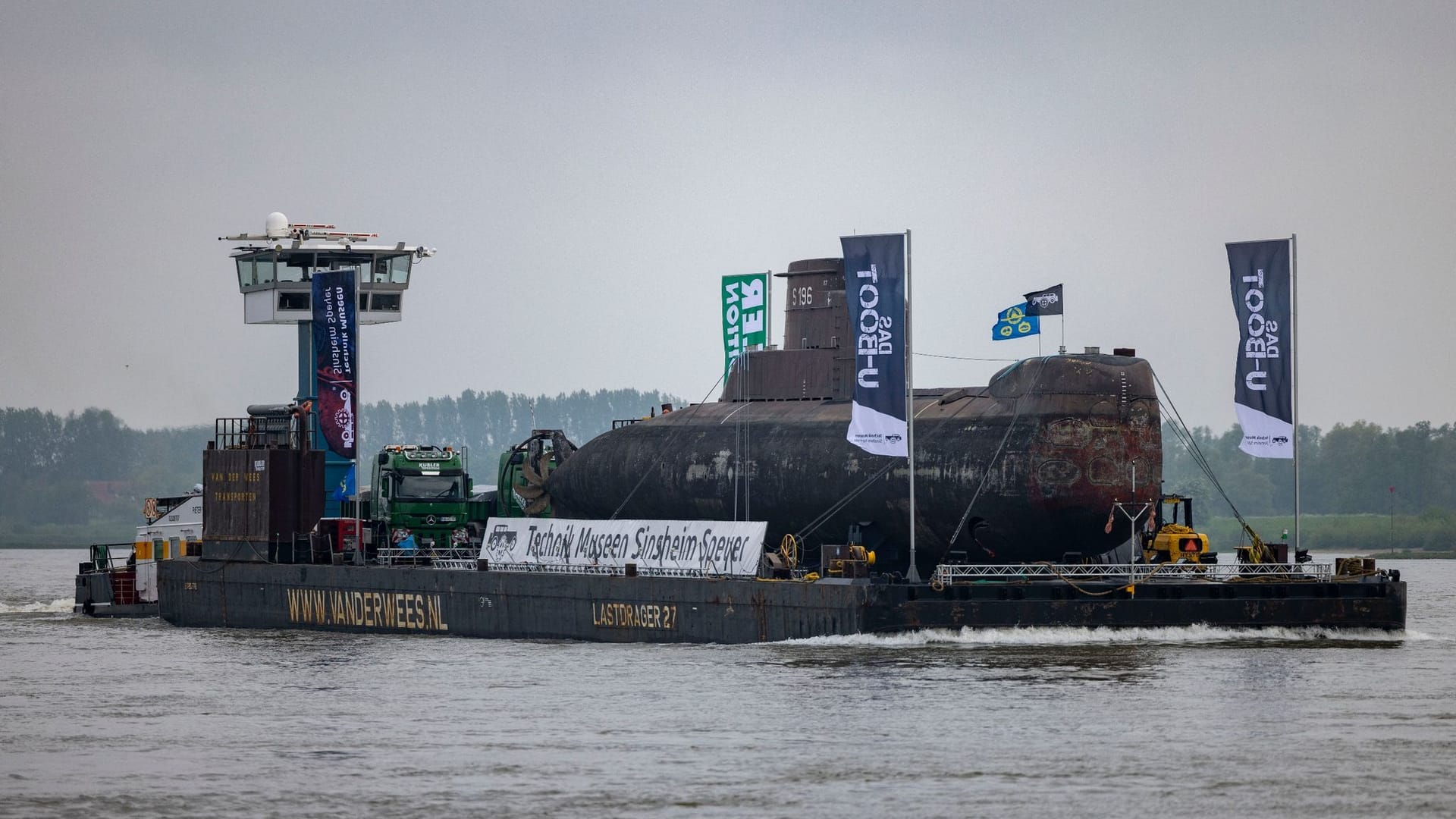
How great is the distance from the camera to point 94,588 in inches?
2921

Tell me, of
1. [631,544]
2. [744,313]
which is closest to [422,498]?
[744,313]

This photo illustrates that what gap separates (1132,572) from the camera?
160 ft

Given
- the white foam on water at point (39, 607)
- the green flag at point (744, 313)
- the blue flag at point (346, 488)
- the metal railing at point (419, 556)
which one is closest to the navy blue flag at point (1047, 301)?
the green flag at point (744, 313)

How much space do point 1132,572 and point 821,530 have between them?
10.3 meters

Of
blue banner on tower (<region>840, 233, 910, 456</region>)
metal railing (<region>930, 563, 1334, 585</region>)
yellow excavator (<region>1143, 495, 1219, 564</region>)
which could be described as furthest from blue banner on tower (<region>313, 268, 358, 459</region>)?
yellow excavator (<region>1143, 495, 1219, 564</region>)

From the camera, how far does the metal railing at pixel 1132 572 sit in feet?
158

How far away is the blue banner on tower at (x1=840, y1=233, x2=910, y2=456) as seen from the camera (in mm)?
48844

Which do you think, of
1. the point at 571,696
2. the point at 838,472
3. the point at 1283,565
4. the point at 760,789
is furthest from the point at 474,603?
the point at 760,789

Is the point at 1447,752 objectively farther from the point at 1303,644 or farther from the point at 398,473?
the point at 398,473

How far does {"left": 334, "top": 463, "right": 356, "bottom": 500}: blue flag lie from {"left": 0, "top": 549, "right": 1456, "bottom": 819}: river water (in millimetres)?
16206

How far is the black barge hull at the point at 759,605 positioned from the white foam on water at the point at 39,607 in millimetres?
17474

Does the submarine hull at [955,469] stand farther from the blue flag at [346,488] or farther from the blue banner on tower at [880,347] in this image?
the blue flag at [346,488]

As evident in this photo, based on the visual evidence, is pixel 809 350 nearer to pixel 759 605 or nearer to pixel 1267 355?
pixel 759 605

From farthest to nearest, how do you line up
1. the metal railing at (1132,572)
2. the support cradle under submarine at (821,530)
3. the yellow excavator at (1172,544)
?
the yellow excavator at (1172,544) → the support cradle under submarine at (821,530) → the metal railing at (1132,572)
